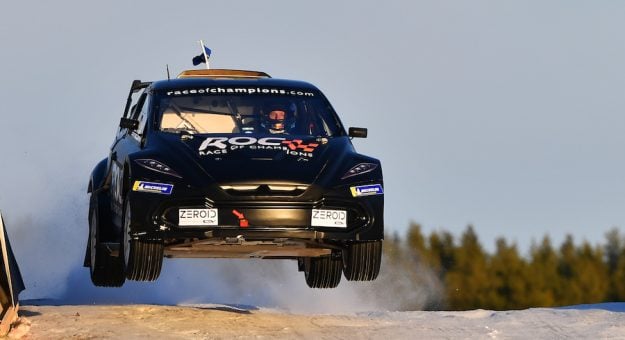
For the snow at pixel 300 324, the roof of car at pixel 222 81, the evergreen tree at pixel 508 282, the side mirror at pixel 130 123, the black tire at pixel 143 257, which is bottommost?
the evergreen tree at pixel 508 282

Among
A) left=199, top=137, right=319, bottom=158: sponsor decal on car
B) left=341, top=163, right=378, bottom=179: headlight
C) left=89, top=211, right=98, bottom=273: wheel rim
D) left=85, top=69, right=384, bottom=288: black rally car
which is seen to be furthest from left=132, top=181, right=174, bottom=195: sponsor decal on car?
left=89, top=211, right=98, bottom=273: wheel rim

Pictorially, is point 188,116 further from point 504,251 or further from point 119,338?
point 504,251

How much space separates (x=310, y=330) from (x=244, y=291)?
8067 mm

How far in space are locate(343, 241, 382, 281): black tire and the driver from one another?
53.9 inches

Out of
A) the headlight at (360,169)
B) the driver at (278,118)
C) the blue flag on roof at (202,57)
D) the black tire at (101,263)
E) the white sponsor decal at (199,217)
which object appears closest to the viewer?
the white sponsor decal at (199,217)

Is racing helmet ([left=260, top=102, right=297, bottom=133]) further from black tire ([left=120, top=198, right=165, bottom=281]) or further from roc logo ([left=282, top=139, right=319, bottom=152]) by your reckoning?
black tire ([left=120, top=198, right=165, bottom=281])

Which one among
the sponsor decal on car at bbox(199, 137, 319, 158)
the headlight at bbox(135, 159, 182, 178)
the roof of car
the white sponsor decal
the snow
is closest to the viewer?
the snow

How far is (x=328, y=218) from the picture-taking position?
13500 millimetres

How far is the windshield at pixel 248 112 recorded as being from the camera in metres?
14.7

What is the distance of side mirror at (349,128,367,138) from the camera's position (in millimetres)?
14766

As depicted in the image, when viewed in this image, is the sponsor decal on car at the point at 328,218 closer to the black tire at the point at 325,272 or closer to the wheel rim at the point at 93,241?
the black tire at the point at 325,272

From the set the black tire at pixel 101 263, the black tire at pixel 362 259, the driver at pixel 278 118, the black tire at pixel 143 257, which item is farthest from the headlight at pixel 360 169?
the black tire at pixel 101 263

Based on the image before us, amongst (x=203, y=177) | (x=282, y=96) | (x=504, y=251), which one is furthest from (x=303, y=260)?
(x=504, y=251)

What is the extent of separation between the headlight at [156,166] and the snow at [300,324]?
1.25 metres
